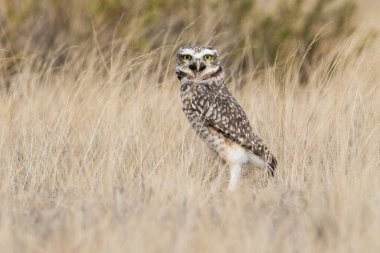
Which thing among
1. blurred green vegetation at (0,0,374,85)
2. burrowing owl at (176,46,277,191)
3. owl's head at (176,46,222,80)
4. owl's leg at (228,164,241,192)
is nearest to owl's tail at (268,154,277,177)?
burrowing owl at (176,46,277,191)

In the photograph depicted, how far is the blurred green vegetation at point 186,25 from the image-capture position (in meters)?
9.52

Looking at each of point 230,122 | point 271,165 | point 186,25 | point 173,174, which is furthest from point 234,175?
point 186,25

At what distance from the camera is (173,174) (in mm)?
5375

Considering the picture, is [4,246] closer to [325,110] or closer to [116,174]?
[116,174]

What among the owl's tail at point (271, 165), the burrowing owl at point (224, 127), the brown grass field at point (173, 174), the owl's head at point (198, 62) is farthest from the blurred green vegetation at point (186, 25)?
the owl's tail at point (271, 165)

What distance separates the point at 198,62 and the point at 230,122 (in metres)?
0.51

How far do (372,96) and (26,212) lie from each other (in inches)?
130

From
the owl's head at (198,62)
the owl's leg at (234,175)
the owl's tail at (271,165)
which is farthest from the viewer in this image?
the owl's head at (198,62)

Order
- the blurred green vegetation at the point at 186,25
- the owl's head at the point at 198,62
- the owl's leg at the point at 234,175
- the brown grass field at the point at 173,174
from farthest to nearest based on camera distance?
the blurred green vegetation at the point at 186,25, the owl's head at the point at 198,62, the owl's leg at the point at 234,175, the brown grass field at the point at 173,174

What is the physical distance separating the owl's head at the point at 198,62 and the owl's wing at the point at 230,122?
25 cm

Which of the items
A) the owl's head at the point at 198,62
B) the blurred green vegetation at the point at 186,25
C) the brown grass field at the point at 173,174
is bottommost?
the brown grass field at the point at 173,174

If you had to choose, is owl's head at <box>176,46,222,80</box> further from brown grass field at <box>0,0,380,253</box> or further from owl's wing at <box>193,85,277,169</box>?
brown grass field at <box>0,0,380,253</box>

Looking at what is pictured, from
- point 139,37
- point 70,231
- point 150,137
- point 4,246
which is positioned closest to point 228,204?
point 70,231

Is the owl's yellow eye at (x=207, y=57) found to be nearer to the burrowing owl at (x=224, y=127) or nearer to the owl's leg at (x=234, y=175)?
the burrowing owl at (x=224, y=127)
